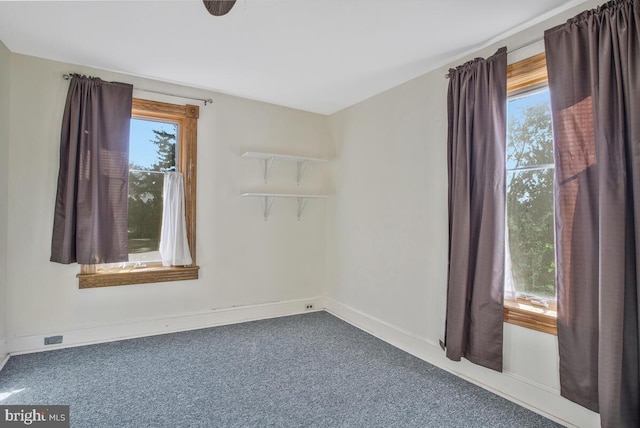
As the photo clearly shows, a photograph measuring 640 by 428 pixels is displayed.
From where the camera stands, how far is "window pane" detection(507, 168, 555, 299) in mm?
2238

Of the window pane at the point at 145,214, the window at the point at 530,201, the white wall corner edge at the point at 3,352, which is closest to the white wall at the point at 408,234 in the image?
the window at the point at 530,201

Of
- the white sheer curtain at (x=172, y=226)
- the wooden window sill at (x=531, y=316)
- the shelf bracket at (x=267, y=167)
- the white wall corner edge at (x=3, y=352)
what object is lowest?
the white wall corner edge at (x=3, y=352)

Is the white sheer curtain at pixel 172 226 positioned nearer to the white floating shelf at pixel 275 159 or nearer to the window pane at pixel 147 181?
the window pane at pixel 147 181

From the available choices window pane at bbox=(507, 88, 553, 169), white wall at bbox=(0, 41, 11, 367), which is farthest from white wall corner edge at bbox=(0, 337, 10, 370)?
window pane at bbox=(507, 88, 553, 169)

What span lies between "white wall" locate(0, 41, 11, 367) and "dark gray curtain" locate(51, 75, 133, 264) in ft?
1.06

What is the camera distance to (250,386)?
7.89 ft

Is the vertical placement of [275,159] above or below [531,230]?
above

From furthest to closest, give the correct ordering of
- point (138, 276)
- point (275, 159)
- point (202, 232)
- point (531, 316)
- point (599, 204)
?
point (275, 159) → point (202, 232) → point (138, 276) → point (531, 316) → point (599, 204)

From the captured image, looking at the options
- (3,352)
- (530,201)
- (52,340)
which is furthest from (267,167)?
(3,352)

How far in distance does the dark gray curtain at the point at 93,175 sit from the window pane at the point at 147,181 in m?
0.19

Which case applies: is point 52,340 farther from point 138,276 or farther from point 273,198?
point 273,198

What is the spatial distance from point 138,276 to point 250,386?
1.66m

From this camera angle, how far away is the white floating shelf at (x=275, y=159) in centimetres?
376

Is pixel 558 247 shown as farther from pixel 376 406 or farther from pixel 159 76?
pixel 159 76
